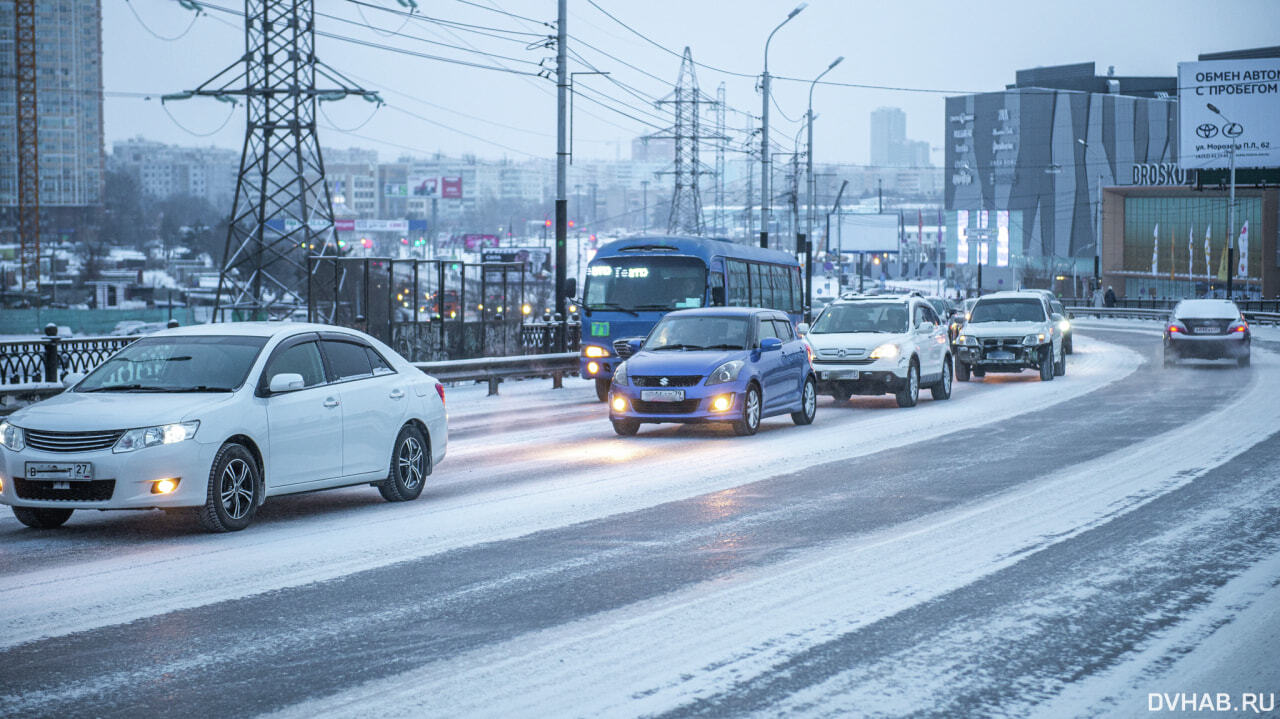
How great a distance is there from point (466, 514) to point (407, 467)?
1.18 m

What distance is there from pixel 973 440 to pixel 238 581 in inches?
414

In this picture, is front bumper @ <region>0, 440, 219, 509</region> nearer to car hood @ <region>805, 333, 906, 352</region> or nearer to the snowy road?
the snowy road

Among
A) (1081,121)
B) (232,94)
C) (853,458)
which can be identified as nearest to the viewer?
(853,458)

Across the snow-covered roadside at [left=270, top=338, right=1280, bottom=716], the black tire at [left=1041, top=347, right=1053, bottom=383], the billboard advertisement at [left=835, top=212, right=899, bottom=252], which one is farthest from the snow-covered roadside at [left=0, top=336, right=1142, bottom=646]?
the billboard advertisement at [left=835, top=212, right=899, bottom=252]

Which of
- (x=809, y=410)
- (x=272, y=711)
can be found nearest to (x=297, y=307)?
(x=809, y=410)

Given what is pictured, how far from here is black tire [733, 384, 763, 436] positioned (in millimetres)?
17531

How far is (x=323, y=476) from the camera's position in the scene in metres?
11.0

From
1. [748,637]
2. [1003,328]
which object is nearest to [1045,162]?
[1003,328]

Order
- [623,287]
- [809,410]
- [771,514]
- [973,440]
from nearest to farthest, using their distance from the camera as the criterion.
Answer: [771,514] → [973,440] → [809,410] → [623,287]

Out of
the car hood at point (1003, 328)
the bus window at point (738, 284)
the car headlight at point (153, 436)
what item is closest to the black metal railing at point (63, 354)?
the bus window at point (738, 284)

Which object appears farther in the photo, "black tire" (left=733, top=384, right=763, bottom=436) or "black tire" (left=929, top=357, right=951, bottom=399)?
"black tire" (left=929, top=357, right=951, bottom=399)

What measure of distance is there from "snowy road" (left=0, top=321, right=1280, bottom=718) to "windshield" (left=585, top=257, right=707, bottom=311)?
460 inches

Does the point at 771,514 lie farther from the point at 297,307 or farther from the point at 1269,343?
the point at 1269,343

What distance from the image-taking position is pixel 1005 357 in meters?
28.7
